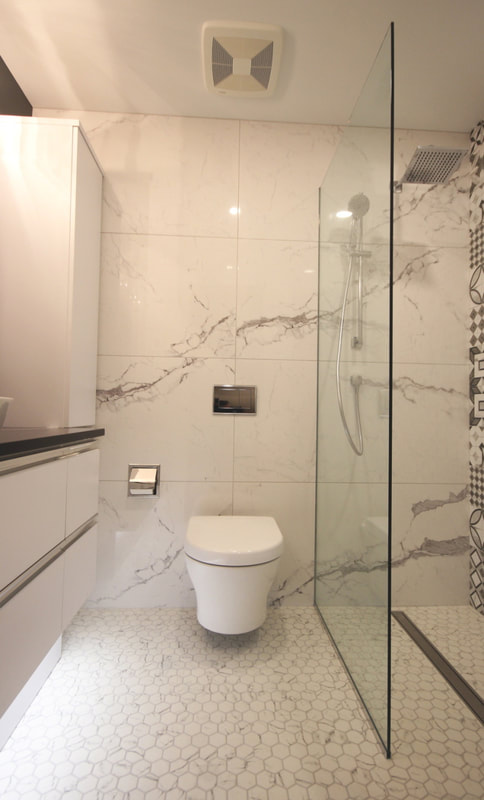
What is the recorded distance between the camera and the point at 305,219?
1.81 meters

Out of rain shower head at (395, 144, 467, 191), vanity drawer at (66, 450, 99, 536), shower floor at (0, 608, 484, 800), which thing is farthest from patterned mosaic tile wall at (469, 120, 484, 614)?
vanity drawer at (66, 450, 99, 536)

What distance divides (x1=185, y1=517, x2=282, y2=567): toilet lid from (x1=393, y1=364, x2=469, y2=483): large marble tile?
31.1 inches

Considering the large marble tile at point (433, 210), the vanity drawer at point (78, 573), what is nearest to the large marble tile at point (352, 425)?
the large marble tile at point (433, 210)

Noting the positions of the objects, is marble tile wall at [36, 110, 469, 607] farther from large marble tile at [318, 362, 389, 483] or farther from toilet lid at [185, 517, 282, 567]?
toilet lid at [185, 517, 282, 567]

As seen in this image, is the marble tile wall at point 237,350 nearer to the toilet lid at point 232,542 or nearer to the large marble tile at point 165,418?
the large marble tile at point 165,418

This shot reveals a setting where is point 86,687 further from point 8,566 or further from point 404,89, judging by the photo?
point 404,89

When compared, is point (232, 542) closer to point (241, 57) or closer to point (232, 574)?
point (232, 574)

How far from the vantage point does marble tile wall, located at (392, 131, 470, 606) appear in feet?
→ 5.97

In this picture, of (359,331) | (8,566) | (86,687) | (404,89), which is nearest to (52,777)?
(86,687)

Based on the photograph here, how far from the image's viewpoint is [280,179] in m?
1.81

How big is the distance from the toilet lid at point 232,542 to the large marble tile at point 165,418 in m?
0.31

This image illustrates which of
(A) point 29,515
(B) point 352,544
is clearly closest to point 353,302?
(B) point 352,544

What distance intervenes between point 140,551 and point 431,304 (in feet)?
6.12

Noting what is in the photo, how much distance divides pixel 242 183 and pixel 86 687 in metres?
2.18
